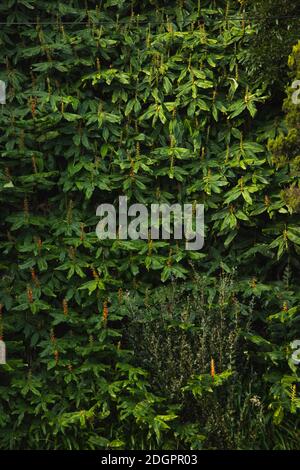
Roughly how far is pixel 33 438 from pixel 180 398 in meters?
1.07

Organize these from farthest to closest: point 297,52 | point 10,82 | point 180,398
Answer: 1. point 10,82
2. point 180,398
3. point 297,52

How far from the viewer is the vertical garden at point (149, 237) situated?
17.0 feet

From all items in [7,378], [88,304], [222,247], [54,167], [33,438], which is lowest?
[33,438]

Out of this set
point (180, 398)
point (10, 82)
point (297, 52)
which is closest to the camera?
point (297, 52)

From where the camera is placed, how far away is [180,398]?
518cm

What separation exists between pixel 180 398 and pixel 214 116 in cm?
204

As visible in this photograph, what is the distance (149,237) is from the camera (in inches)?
218

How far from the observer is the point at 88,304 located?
5.47m

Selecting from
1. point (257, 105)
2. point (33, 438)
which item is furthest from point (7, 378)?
point (257, 105)

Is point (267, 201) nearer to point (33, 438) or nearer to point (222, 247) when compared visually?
point (222, 247)

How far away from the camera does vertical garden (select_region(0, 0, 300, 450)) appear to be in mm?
5191

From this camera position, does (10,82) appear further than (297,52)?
Yes

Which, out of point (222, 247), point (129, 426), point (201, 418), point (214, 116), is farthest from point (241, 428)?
point (214, 116)

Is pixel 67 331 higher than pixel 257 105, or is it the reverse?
pixel 257 105
